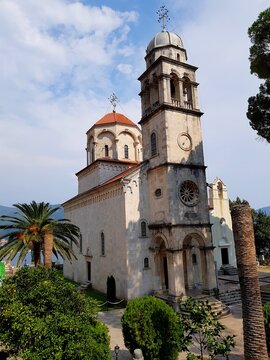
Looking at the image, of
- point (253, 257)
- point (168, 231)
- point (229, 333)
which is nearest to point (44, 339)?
point (253, 257)

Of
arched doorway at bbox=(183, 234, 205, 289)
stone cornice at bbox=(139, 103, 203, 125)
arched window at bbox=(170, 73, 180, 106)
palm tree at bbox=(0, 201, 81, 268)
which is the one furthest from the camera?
arched doorway at bbox=(183, 234, 205, 289)

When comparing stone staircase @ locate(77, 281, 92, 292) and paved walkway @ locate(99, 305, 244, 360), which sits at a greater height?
stone staircase @ locate(77, 281, 92, 292)

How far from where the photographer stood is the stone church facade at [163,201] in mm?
22641

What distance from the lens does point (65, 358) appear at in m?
9.73

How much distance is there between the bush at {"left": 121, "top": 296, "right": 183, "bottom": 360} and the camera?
41.5ft

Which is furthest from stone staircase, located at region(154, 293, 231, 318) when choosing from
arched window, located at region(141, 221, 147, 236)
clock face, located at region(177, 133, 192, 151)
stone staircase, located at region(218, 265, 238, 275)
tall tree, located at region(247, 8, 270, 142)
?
stone staircase, located at region(218, 265, 238, 275)

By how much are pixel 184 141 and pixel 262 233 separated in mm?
27736

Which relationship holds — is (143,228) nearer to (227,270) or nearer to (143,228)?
(143,228)

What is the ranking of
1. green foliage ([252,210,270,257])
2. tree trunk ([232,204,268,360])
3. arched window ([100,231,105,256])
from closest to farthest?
1. tree trunk ([232,204,268,360])
2. arched window ([100,231,105,256])
3. green foliage ([252,210,270,257])

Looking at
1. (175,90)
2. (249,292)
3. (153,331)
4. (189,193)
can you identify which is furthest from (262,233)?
(249,292)

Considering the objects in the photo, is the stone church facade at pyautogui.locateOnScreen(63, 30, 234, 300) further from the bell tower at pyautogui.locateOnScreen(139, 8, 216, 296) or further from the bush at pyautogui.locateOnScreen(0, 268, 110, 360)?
the bush at pyautogui.locateOnScreen(0, 268, 110, 360)

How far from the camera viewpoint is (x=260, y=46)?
68.2 feet

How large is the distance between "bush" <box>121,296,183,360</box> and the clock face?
13.8 m

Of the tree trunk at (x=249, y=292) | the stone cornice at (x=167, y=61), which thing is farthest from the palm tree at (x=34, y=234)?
the stone cornice at (x=167, y=61)
